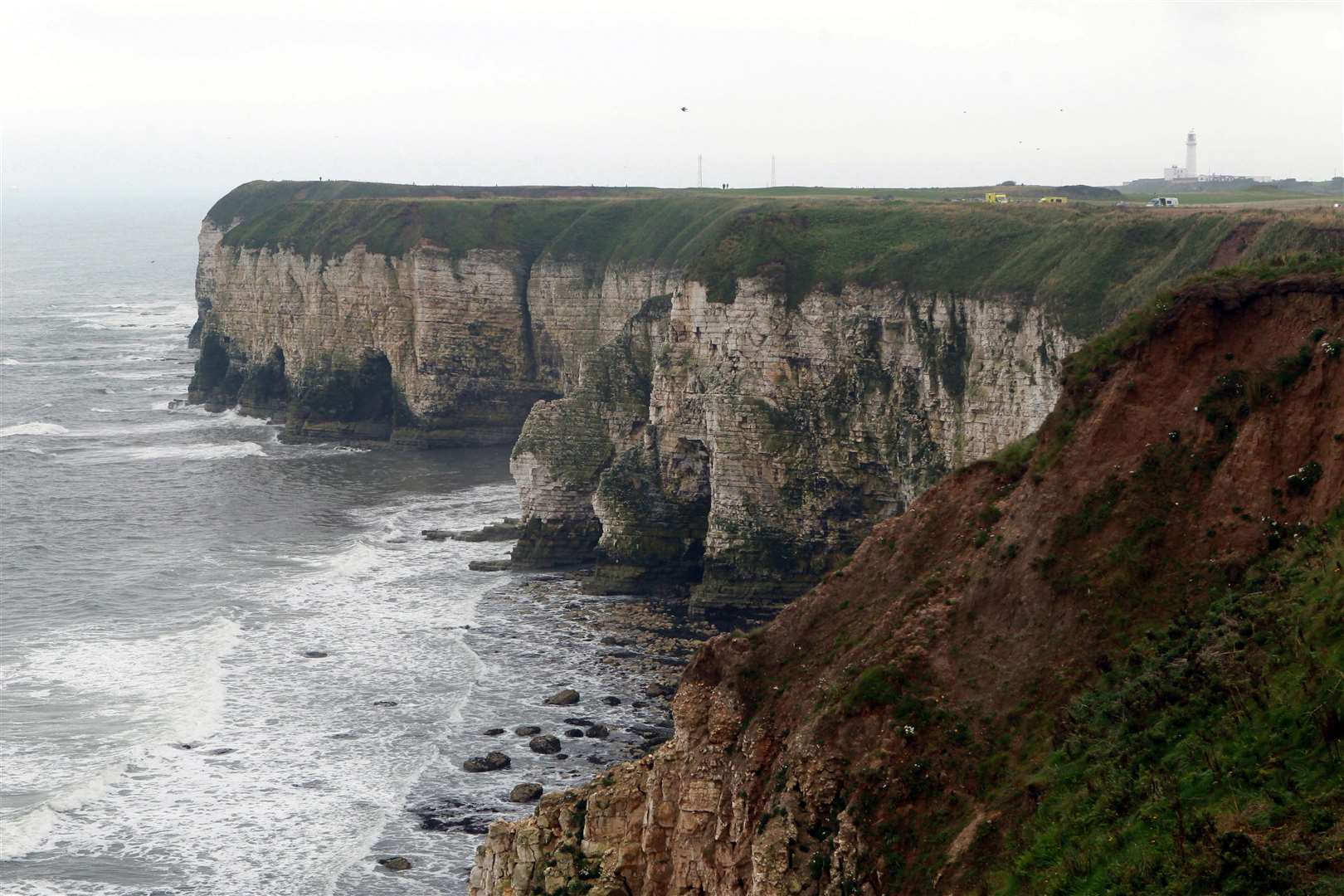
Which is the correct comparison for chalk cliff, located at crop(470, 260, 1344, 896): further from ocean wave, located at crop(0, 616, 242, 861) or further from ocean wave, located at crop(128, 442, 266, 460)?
ocean wave, located at crop(128, 442, 266, 460)

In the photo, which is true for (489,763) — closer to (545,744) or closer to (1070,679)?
(545,744)

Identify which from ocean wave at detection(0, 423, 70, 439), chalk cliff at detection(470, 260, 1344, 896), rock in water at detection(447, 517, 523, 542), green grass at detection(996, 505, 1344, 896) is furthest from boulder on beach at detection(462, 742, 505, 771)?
ocean wave at detection(0, 423, 70, 439)

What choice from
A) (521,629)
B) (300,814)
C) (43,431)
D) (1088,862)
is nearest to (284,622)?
(521,629)

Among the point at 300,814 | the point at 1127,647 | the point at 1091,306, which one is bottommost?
the point at 300,814

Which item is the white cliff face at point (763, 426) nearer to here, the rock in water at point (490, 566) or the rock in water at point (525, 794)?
the rock in water at point (490, 566)

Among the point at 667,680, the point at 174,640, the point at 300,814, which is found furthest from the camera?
the point at 174,640

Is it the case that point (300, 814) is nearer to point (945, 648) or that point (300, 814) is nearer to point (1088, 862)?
point (945, 648)

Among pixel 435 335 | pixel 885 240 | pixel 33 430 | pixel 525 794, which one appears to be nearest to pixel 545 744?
pixel 525 794
